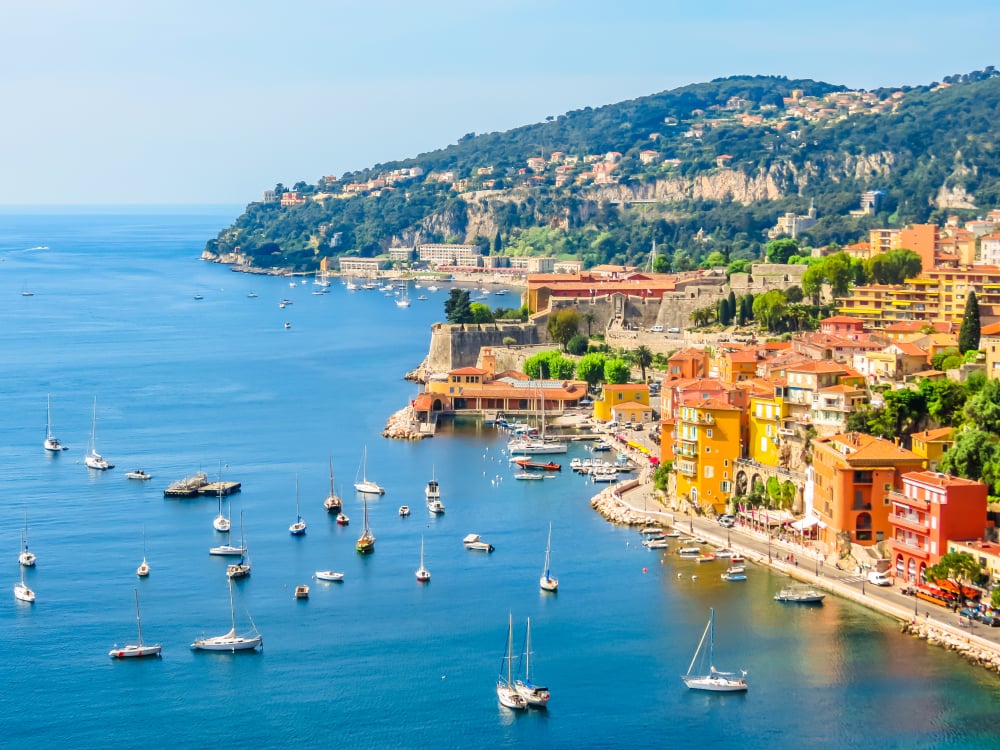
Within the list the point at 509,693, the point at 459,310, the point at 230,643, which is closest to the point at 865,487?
the point at 509,693

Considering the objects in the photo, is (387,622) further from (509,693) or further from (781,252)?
(781,252)

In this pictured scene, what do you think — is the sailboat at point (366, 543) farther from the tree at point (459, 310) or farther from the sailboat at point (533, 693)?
the tree at point (459, 310)

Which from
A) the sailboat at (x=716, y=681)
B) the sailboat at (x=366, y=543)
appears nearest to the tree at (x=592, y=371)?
the sailboat at (x=366, y=543)

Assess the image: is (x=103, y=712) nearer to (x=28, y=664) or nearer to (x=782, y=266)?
(x=28, y=664)

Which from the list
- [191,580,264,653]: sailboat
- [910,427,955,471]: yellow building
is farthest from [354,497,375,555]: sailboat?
[910,427,955,471]: yellow building

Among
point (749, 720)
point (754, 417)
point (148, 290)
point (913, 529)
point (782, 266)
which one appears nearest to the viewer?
point (749, 720)

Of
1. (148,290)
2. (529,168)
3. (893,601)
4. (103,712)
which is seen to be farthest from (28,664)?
(529,168)
